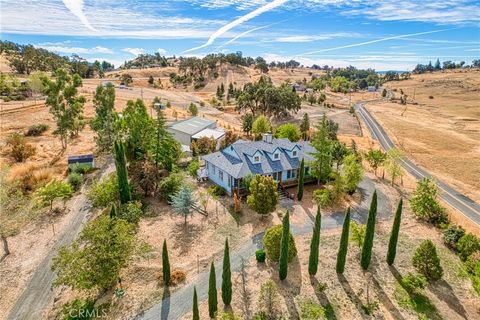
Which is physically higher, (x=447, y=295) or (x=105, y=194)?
(x=105, y=194)

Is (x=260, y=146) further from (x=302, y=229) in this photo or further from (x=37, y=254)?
(x=37, y=254)

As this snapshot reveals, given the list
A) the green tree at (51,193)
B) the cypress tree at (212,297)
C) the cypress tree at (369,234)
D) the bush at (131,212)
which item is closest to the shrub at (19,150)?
the green tree at (51,193)

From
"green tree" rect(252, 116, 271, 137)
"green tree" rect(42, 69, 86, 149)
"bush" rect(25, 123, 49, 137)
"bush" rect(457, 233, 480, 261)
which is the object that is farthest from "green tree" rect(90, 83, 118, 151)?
"bush" rect(457, 233, 480, 261)

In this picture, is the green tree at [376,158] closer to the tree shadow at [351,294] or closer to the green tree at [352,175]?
the green tree at [352,175]

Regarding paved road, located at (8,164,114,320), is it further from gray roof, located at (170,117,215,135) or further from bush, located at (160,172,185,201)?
gray roof, located at (170,117,215,135)

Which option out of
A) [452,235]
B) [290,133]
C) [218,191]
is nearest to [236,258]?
[218,191]

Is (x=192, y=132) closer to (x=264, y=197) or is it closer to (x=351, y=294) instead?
(x=264, y=197)

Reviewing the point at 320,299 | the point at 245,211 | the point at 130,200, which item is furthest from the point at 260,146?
the point at 320,299
